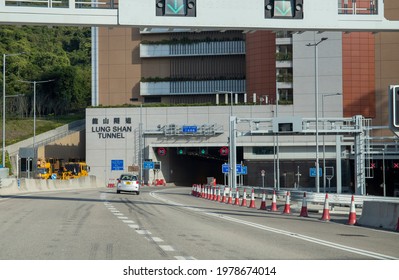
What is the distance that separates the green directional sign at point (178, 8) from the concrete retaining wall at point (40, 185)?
99.3ft

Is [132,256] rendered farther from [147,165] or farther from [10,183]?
[147,165]

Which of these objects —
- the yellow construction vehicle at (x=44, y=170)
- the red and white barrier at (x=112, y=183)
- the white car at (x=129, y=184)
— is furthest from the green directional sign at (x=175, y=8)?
the red and white barrier at (x=112, y=183)

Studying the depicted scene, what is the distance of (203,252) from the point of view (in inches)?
590

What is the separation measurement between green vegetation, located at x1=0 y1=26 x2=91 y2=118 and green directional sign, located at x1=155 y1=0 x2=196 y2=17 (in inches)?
3960

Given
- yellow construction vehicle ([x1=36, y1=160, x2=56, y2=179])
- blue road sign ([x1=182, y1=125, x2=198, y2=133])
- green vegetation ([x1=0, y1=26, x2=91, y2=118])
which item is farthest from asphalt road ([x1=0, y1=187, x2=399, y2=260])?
green vegetation ([x1=0, y1=26, x2=91, y2=118])

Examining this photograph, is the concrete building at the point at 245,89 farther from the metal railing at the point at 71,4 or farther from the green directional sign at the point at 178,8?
the green directional sign at the point at 178,8

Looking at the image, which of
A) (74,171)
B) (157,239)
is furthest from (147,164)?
(157,239)

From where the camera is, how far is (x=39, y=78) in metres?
136

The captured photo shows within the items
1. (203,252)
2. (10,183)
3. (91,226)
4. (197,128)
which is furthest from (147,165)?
(203,252)

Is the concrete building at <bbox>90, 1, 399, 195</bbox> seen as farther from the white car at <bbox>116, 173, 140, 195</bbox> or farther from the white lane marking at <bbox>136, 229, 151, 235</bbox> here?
the white lane marking at <bbox>136, 229, 151, 235</bbox>

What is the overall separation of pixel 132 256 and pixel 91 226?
8.07 metres

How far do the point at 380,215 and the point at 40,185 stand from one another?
47.7 metres

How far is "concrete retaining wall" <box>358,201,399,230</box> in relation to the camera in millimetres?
24344
